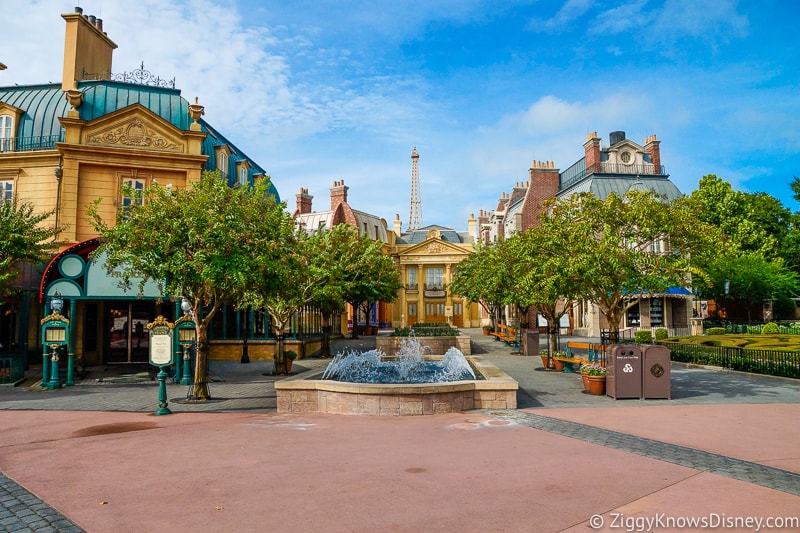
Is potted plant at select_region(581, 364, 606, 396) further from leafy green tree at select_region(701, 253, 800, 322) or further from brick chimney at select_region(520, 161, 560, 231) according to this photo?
brick chimney at select_region(520, 161, 560, 231)

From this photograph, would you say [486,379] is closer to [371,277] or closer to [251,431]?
[251,431]

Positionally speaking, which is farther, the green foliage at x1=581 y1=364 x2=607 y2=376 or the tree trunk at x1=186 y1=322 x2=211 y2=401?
the green foliage at x1=581 y1=364 x2=607 y2=376

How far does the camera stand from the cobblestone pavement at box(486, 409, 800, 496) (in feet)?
23.4

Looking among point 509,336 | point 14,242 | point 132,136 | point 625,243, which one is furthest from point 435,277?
point 14,242

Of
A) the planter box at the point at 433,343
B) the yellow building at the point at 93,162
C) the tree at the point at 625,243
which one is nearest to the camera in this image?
the tree at the point at 625,243

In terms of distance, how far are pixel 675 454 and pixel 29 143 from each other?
1092 inches

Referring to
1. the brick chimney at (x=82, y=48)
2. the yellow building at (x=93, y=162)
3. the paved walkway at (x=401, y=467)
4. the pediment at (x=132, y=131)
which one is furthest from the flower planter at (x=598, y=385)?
the brick chimney at (x=82, y=48)

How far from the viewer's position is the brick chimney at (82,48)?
26844 millimetres

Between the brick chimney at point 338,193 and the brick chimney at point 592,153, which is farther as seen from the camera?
the brick chimney at point 338,193

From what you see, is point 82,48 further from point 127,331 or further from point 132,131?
point 127,331

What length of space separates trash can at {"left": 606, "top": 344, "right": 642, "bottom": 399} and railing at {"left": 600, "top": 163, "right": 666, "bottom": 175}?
3739cm

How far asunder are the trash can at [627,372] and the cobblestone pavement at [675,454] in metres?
3.37

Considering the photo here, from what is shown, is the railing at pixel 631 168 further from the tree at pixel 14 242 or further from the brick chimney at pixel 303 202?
the tree at pixel 14 242

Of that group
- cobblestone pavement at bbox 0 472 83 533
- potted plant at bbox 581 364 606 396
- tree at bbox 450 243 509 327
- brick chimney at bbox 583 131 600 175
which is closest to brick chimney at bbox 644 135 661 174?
brick chimney at bbox 583 131 600 175
